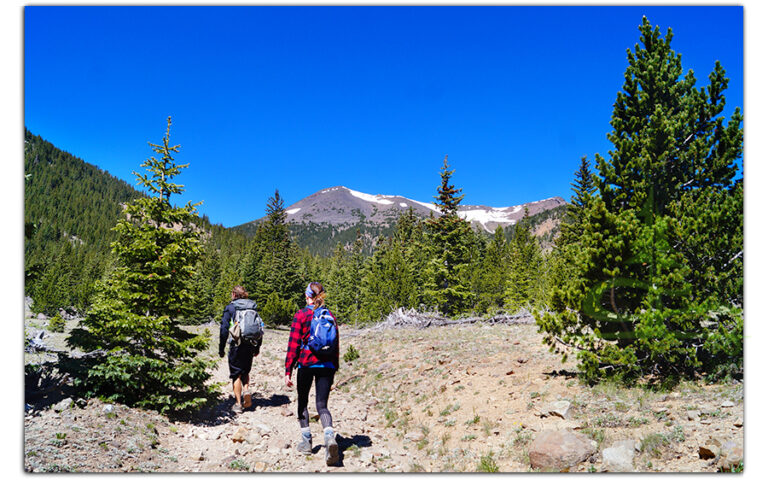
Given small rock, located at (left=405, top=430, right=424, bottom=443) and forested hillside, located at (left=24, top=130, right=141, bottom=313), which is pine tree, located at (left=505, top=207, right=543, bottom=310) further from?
forested hillside, located at (left=24, top=130, right=141, bottom=313)

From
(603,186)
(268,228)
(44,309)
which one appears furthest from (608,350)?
(268,228)

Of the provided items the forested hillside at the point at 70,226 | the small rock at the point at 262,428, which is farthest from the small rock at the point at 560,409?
the forested hillside at the point at 70,226

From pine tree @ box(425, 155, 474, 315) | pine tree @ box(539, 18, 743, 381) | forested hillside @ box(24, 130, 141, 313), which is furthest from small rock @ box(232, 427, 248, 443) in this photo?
pine tree @ box(425, 155, 474, 315)

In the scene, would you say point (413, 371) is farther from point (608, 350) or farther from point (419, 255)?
point (419, 255)

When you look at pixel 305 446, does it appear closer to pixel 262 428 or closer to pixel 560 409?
pixel 262 428

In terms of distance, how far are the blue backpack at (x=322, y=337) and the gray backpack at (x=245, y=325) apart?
9.03 feet

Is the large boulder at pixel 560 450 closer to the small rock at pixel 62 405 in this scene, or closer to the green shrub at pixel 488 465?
the green shrub at pixel 488 465

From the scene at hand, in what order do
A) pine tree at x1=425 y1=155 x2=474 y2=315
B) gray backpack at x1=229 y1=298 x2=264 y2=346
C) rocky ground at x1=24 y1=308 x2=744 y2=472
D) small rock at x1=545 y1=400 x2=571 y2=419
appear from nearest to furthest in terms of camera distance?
rocky ground at x1=24 y1=308 x2=744 y2=472 < small rock at x1=545 y1=400 x2=571 y2=419 < gray backpack at x1=229 y1=298 x2=264 y2=346 < pine tree at x1=425 y1=155 x2=474 y2=315

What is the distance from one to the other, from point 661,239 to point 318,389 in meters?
7.00

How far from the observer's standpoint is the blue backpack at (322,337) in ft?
19.6

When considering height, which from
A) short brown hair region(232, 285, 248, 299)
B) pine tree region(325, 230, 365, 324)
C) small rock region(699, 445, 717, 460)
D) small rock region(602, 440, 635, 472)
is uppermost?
short brown hair region(232, 285, 248, 299)

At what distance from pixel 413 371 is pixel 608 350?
19.6 feet

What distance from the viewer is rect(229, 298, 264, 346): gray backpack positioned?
8328 millimetres

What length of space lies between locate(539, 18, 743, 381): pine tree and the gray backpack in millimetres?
6454
